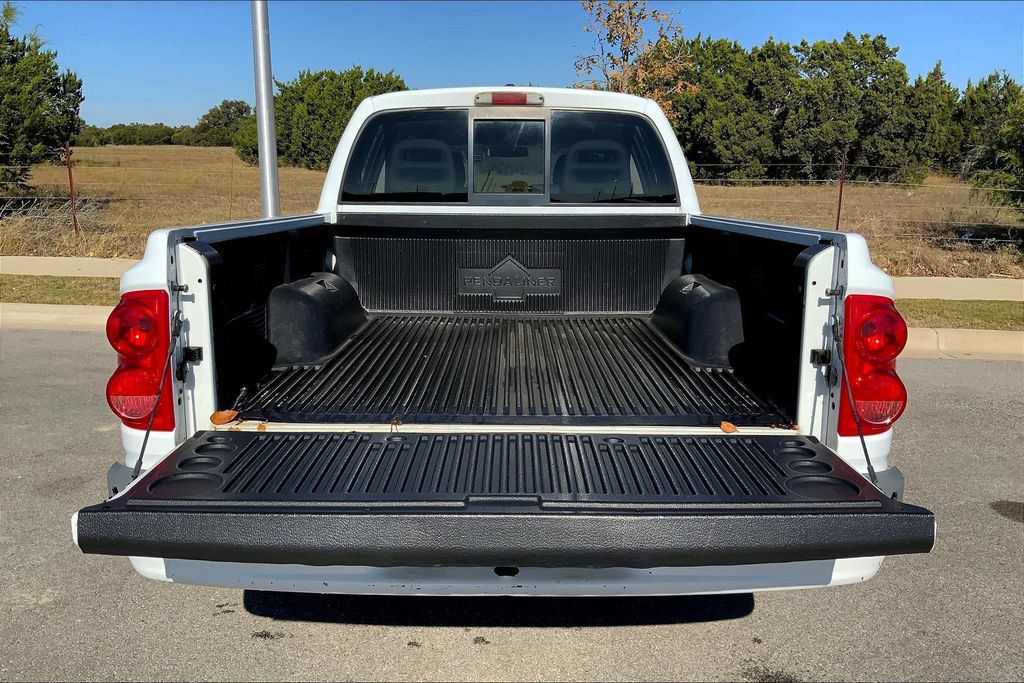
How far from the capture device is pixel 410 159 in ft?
15.3

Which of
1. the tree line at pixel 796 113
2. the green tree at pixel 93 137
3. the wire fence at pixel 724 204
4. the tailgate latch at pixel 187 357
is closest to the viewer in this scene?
the tailgate latch at pixel 187 357

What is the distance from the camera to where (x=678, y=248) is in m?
4.30

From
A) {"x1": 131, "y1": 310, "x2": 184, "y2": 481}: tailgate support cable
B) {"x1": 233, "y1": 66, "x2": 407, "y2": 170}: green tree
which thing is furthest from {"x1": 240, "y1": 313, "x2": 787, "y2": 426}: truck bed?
{"x1": 233, "y1": 66, "x2": 407, "y2": 170}: green tree

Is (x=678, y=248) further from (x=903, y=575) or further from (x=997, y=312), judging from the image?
(x=997, y=312)

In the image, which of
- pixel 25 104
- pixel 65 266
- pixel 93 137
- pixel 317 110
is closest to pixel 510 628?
pixel 65 266

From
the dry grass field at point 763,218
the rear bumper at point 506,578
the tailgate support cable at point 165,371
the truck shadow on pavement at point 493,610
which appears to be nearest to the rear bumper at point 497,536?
the rear bumper at point 506,578

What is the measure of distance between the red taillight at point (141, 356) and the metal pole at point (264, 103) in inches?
251

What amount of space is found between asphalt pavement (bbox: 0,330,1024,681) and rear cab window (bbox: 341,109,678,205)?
7.31ft

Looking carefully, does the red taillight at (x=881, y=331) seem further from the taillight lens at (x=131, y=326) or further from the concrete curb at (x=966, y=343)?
the concrete curb at (x=966, y=343)

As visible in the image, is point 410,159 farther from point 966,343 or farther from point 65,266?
point 65,266

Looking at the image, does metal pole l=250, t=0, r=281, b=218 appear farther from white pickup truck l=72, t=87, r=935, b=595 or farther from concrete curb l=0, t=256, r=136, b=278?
white pickup truck l=72, t=87, r=935, b=595

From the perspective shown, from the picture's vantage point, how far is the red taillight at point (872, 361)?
2.51 metres

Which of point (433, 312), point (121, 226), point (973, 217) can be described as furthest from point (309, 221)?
point (973, 217)

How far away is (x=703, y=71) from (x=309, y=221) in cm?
4331
